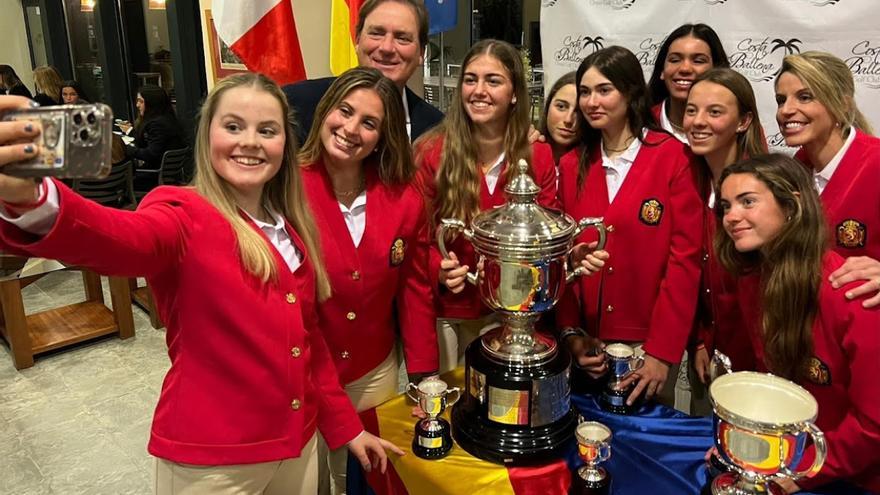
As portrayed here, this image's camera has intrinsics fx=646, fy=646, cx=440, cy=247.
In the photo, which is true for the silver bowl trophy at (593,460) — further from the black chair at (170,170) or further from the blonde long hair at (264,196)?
the black chair at (170,170)

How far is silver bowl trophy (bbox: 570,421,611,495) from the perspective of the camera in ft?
4.29

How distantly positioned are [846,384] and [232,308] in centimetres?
125

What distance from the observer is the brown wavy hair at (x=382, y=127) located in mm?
1637

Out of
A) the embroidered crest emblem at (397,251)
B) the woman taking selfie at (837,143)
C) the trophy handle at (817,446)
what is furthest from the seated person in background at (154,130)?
the trophy handle at (817,446)

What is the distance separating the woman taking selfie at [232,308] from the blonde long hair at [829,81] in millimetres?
1353

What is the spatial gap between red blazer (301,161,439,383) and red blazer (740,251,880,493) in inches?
37.8

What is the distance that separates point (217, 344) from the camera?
4.02ft

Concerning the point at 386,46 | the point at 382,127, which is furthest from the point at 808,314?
the point at 386,46

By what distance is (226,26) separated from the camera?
9.55ft

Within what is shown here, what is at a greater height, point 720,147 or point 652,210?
point 720,147

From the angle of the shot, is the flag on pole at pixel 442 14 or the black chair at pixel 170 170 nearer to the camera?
the flag on pole at pixel 442 14

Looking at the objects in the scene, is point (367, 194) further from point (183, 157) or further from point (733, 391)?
point (183, 157)

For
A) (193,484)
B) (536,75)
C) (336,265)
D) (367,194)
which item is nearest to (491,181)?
(367,194)

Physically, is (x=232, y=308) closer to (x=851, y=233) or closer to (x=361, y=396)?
(x=361, y=396)
